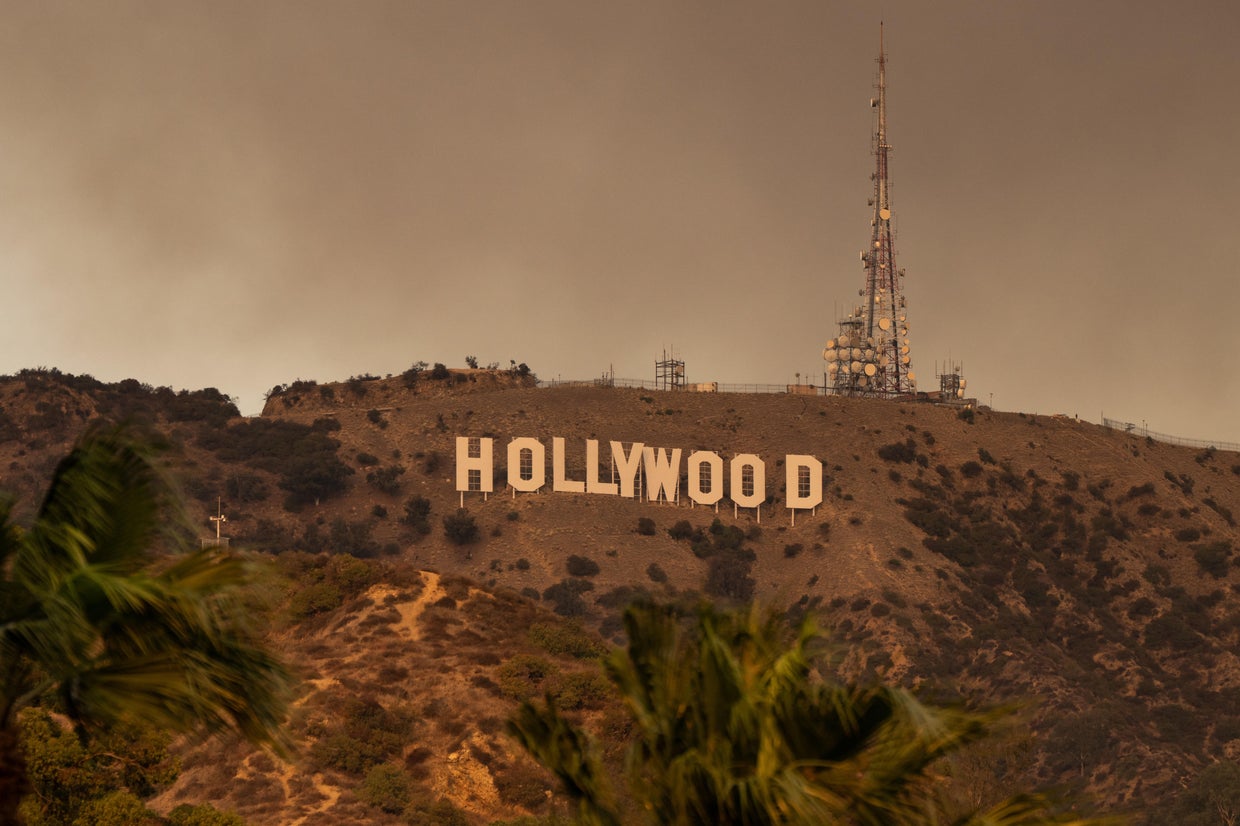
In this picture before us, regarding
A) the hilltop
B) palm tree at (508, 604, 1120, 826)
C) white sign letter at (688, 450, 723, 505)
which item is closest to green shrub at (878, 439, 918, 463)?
the hilltop

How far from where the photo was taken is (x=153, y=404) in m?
146

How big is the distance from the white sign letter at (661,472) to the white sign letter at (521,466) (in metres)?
8.11

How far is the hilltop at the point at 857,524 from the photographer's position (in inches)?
4279

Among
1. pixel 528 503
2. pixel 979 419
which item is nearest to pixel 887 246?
pixel 979 419

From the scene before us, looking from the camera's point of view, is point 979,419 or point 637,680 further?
point 979,419

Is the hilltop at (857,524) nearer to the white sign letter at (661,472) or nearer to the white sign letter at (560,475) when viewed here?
the white sign letter at (560,475)

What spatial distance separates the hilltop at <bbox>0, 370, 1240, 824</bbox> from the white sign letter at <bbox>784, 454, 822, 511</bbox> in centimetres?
158

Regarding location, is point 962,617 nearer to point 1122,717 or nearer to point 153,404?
point 1122,717

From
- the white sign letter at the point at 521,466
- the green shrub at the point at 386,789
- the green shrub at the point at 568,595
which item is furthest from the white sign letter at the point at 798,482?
the green shrub at the point at 386,789

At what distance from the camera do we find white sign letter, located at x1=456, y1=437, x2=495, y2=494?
13050cm

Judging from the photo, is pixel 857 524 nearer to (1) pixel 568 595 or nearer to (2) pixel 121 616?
(1) pixel 568 595

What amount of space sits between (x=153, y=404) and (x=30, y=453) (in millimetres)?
16421

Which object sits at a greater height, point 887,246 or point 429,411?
point 887,246

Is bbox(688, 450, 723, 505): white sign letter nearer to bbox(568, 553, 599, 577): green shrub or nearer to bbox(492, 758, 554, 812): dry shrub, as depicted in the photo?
bbox(568, 553, 599, 577): green shrub
